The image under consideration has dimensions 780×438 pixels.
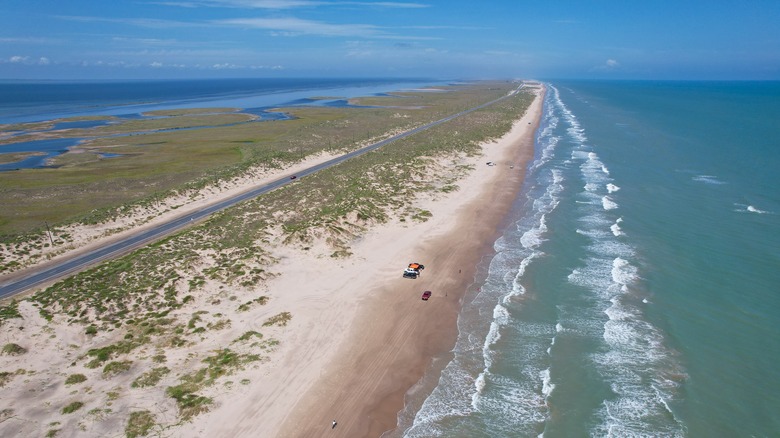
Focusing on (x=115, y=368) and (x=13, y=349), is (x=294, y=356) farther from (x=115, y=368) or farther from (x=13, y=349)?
(x=13, y=349)

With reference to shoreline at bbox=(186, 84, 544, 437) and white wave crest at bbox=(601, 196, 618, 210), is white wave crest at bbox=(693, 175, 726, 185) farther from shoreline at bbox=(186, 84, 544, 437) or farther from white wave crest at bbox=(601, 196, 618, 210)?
shoreline at bbox=(186, 84, 544, 437)

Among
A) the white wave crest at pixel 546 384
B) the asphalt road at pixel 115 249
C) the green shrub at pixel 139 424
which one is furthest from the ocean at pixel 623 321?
the asphalt road at pixel 115 249

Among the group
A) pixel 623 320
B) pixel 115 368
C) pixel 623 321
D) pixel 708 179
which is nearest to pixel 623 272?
pixel 623 320

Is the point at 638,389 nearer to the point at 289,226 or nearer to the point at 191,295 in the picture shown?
the point at 191,295

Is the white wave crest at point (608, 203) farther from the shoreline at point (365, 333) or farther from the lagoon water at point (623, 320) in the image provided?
the shoreline at point (365, 333)

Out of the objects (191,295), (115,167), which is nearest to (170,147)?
(115,167)

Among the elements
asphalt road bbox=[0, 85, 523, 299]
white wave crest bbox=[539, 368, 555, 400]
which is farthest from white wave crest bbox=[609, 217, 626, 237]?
asphalt road bbox=[0, 85, 523, 299]
